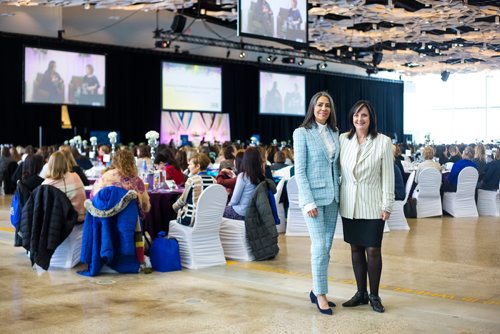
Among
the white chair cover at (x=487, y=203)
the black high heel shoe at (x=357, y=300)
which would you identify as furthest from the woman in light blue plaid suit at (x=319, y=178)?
the white chair cover at (x=487, y=203)

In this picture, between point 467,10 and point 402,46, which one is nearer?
point 467,10

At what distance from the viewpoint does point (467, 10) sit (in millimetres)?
15734

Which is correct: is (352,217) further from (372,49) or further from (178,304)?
(372,49)

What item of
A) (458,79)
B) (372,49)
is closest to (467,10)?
(372,49)

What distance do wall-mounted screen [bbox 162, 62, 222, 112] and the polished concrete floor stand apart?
1637 cm

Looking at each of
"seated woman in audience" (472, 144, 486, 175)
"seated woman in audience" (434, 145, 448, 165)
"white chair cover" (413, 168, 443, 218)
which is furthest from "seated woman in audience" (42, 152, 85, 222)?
"seated woman in audience" (434, 145, 448, 165)

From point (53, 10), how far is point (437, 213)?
1405 centimetres

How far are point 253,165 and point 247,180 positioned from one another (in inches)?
6.4

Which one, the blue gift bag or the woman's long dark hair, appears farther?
the woman's long dark hair

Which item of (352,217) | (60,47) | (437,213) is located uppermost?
(60,47)

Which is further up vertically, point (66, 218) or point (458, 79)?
point (458, 79)

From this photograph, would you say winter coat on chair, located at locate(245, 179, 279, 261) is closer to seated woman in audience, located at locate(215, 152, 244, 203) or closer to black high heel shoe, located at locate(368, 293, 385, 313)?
seated woman in audience, located at locate(215, 152, 244, 203)

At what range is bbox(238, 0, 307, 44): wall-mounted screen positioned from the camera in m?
10.5

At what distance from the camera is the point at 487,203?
1111cm
